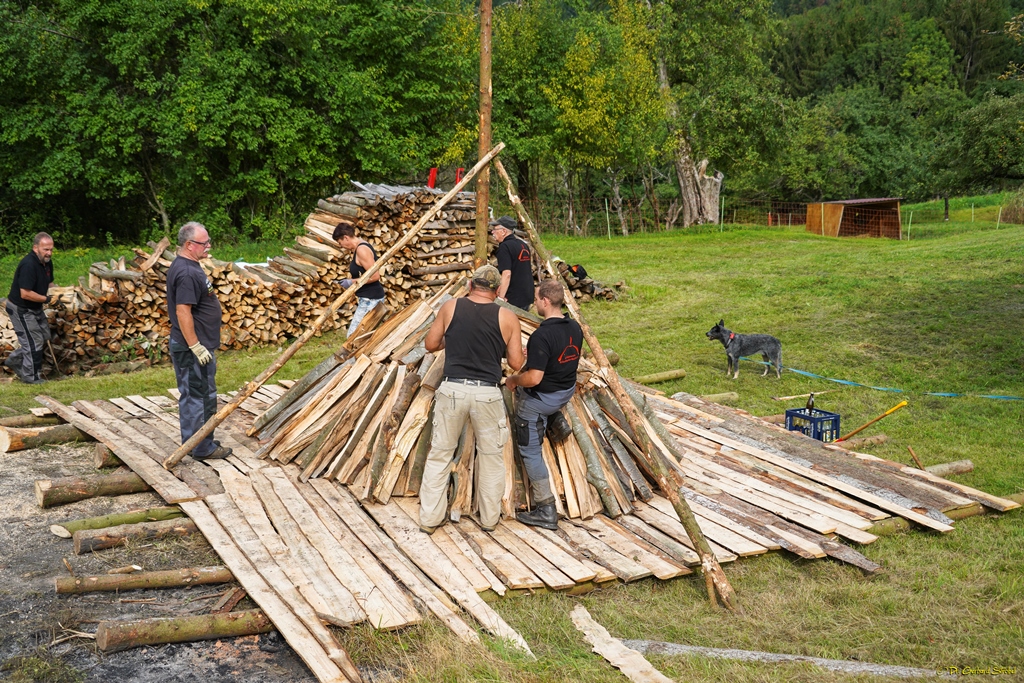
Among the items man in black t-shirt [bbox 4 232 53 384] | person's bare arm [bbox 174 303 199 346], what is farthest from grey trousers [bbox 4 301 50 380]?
person's bare arm [bbox 174 303 199 346]

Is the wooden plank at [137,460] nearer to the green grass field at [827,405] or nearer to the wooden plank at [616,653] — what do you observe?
the green grass field at [827,405]

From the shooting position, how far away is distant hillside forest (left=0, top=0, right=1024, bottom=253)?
875 inches

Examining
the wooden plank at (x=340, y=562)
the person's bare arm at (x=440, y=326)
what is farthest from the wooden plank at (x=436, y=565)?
the person's bare arm at (x=440, y=326)

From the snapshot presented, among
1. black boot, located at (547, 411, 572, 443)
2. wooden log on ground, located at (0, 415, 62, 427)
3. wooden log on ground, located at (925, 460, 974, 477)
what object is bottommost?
wooden log on ground, located at (925, 460, 974, 477)

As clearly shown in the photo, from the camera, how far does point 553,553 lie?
616cm

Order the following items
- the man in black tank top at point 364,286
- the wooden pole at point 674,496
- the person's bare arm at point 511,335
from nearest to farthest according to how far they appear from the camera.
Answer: the wooden pole at point 674,496
the person's bare arm at point 511,335
the man in black tank top at point 364,286

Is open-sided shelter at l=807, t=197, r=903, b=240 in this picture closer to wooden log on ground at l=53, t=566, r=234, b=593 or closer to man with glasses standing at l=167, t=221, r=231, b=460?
man with glasses standing at l=167, t=221, r=231, b=460

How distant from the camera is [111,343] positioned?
42.0 feet

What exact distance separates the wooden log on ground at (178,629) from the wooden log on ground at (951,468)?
6.75 m

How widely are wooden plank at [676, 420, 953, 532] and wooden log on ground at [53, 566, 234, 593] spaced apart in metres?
5.27

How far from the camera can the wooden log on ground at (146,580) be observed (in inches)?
217

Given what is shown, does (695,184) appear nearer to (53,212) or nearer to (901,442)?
(53,212)

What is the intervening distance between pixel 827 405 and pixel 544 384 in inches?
243

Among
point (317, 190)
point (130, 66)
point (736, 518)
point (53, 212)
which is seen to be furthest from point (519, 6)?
point (736, 518)
